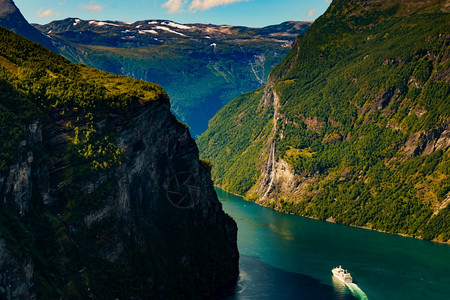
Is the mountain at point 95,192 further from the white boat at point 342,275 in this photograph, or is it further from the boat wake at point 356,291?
the boat wake at point 356,291

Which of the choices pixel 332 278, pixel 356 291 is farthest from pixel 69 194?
pixel 332 278

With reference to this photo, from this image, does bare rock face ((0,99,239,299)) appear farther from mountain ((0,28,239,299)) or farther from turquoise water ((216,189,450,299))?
turquoise water ((216,189,450,299))

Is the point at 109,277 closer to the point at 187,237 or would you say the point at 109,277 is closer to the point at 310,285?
the point at 187,237

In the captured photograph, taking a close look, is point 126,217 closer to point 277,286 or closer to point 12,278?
point 12,278

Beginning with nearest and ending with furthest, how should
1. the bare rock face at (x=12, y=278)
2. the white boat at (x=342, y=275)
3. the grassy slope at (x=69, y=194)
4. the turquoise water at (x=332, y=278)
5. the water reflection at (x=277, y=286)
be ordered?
1. the bare rock face at (x=12, y=278)
2. the grassy slope at (x=69, y=194)
3. the water reflection at (x=277, y=286)
4. the turquoise water at (x=332, y=278)
5. the white boat at (x=342, y=275)

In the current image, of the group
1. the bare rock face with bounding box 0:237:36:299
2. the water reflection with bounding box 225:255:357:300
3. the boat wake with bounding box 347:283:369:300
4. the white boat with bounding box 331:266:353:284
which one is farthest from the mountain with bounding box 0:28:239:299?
the boat wake with bounding box 347:283:369:300

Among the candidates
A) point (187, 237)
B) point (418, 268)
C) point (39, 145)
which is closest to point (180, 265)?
point (187, 237)

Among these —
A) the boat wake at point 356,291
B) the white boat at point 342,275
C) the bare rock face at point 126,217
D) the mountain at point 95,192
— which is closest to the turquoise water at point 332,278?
the boat wake at point 356,291
